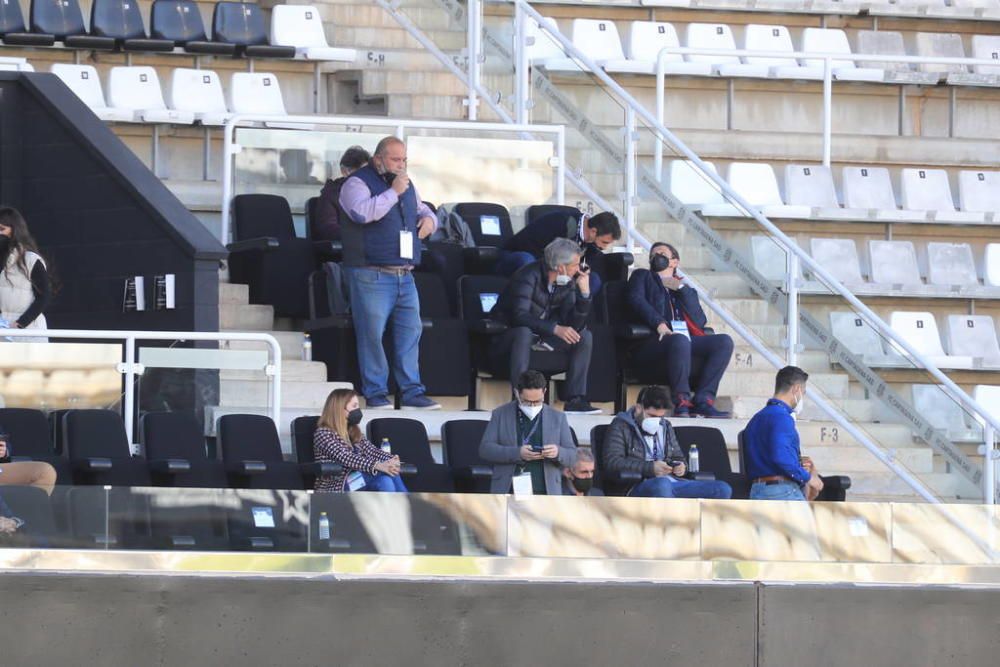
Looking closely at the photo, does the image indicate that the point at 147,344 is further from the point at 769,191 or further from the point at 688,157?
the point at 769,191

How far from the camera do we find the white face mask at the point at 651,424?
9.98m

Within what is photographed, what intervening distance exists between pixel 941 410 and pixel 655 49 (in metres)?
4.95

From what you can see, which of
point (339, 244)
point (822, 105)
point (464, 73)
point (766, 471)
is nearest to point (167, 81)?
point (464, 73)

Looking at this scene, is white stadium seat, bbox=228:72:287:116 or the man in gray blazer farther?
white stadium seat, bbox=228:72:287:116

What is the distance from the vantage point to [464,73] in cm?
1391

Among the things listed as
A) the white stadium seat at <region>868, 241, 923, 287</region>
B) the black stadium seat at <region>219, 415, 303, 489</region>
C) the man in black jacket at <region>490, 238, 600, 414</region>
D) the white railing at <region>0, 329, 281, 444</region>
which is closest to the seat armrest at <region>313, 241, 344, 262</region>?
the man in black jacket at <region>490, 238, 600, 414</region>

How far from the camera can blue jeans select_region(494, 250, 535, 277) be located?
38.3ft

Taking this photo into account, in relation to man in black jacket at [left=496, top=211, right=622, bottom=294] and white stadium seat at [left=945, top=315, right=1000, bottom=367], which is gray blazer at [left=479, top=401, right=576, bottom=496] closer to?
man in black jacket at [left=496, top=211, right=622, bottom=294]

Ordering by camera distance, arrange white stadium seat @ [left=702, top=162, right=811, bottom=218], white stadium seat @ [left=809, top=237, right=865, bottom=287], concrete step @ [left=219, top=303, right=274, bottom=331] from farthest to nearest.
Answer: white stadium seat @ [left=702, top=162, right=811, bottom=218]
white stadium seat @ [left=809, top=237, right=865, bottom=287]
concrete step @ [left=219, top=303, right=274, bottom=331]

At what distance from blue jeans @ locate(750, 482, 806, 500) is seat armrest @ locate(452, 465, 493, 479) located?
1.17 metres

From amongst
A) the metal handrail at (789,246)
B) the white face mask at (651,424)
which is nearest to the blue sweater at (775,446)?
the white face mask at (651,424)

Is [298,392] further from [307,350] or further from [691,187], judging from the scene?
[691,187]

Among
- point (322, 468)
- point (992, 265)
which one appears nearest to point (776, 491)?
point (322, 468)

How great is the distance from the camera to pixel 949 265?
46.0 feet
